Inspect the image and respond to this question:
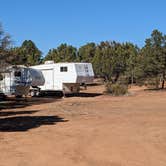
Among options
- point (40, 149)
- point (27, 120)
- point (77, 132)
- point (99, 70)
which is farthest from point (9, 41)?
point (99, 70)

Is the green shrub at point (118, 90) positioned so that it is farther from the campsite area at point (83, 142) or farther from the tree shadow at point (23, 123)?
the campsite area at point (83, 142)

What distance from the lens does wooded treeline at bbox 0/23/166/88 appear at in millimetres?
34544

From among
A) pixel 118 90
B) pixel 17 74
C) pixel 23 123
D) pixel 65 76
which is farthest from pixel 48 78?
pixel 23 123

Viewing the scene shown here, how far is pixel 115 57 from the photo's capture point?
175 feet

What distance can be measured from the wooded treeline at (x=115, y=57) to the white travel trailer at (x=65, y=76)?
2364 millimetres

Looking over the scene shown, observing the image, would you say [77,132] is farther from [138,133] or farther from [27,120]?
[27,120]

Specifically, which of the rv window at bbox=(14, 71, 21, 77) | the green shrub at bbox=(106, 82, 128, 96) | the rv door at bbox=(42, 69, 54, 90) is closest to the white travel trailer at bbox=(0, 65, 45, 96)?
the rv window at bbox=(14, 71, 21, 77)

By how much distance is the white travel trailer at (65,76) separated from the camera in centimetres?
3258

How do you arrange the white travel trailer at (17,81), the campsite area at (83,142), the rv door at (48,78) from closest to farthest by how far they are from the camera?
the campsite area at (83,142) < the white travel trailer at (17,81) < the rv door at (48,78)

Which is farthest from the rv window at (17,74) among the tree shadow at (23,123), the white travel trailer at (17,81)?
the tree shadow at (23,123)

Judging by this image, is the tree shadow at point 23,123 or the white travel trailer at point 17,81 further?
the white travel trailer at point 17,81

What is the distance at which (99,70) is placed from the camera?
5269 centimetres

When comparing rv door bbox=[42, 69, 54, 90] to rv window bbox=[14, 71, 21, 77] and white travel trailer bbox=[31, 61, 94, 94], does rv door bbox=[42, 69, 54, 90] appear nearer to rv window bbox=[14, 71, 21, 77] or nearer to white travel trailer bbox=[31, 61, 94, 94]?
white travel trailer bbox=[31, 61, 94, 94]

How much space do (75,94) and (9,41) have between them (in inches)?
490
